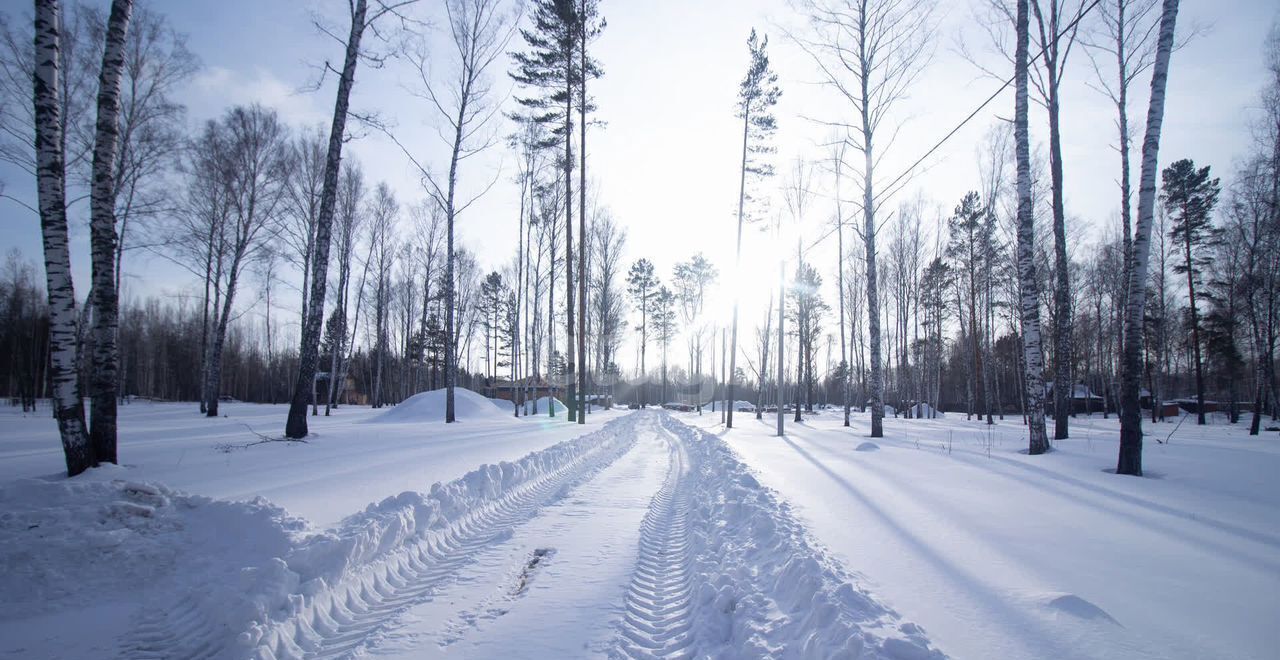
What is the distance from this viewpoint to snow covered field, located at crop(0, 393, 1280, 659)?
106 inches

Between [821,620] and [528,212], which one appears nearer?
[821,620]

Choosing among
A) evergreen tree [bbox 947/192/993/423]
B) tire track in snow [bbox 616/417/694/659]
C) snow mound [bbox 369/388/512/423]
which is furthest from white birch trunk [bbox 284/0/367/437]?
evergreen tree [bbox 947/192/993/423]

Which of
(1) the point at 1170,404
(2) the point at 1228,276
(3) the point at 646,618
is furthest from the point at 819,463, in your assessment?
(1) the point at 1170,404

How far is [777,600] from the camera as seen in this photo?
10.5 feet

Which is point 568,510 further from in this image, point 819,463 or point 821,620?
point 819,463

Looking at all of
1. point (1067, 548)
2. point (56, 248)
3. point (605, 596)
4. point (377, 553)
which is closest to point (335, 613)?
point (377, 553)

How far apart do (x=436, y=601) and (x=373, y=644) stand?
0.58 meters

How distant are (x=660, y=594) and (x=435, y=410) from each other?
20549mm

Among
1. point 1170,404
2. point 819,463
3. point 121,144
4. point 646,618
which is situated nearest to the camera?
point 646,618

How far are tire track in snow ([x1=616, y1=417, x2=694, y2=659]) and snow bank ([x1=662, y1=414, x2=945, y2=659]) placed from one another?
98 mm

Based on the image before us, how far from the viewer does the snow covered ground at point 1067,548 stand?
2.57 m

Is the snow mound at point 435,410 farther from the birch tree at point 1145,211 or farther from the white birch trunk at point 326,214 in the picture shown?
the birch tree at point 1145,211

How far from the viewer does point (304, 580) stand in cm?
340

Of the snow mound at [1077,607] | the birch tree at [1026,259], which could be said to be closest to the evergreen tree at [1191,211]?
the birch tree at [1026,259]
